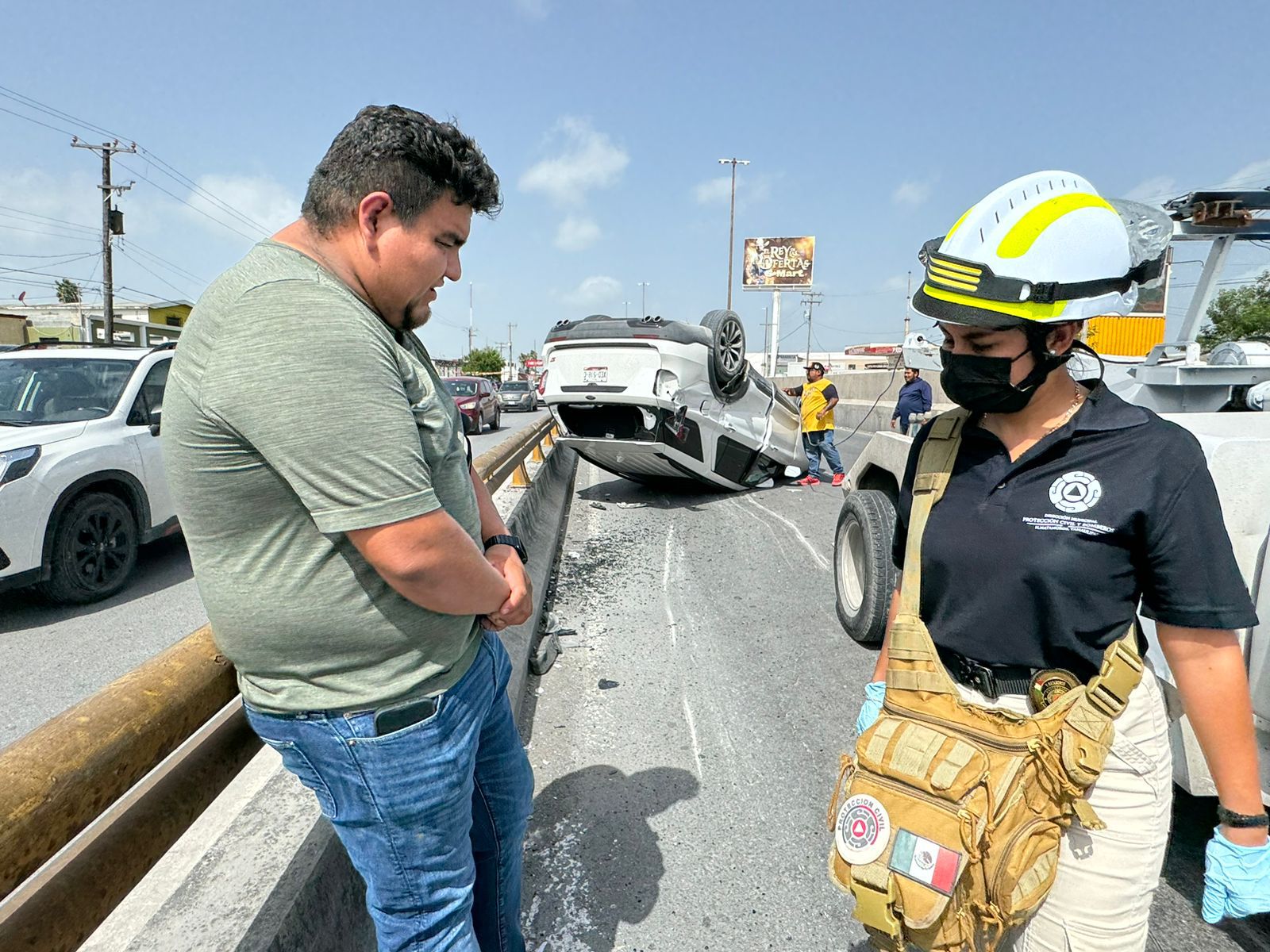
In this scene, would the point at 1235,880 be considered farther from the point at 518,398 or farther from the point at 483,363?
the point at 483,363

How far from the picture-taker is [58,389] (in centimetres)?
621

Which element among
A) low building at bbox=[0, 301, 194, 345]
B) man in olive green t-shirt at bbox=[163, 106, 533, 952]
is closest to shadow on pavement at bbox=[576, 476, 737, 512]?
man in olive green t-shirt at bbox=[163, 106, 533, 952]

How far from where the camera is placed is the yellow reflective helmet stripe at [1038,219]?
1.59 m

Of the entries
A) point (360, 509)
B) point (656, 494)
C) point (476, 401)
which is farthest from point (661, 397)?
point (476, 401)

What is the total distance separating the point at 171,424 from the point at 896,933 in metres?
1.68

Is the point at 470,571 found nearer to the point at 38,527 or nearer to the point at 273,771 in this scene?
the point at 273,771

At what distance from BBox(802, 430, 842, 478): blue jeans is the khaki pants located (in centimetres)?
917

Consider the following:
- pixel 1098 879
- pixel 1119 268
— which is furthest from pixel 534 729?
pixel 1119 268

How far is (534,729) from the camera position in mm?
3549

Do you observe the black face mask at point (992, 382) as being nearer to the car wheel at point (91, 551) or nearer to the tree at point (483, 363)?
the car wheel at point (91, 551)

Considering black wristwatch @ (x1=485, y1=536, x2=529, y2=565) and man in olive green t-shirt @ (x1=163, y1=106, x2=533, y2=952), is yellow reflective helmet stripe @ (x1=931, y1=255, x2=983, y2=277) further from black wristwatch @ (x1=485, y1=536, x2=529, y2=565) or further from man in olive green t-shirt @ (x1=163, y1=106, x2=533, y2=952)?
black wristwatch @ (x1=485, y1=536, x2=529, y2=565)

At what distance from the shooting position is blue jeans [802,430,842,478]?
1074 centimetres

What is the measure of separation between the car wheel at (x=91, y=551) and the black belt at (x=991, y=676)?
6.16 m

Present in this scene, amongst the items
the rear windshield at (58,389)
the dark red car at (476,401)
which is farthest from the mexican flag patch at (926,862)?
the dark red car at (476,401)
